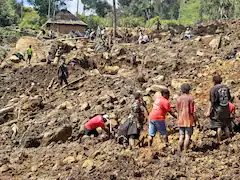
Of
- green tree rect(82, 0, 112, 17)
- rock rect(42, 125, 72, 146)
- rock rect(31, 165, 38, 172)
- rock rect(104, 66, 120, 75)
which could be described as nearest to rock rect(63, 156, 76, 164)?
rock rect(31, 165, 38, 172)

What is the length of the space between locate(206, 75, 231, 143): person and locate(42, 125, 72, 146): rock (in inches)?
158

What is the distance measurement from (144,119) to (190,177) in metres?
2.31

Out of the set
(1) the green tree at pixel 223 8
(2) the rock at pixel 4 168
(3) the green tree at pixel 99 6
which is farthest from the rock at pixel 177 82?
(3) the green tree at pixel 99 6

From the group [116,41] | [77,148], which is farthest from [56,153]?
[116,41]

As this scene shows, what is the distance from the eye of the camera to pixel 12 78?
16.1 meters

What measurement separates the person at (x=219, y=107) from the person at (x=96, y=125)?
→ 2612 mm

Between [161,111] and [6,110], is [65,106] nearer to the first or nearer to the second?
[6,110]

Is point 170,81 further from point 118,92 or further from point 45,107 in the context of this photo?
point 45,107

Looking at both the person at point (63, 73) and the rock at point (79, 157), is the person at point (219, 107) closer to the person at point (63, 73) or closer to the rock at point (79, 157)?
the rock at point (79, 157)

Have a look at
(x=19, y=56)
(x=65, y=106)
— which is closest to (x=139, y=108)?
(x=65, y=106)

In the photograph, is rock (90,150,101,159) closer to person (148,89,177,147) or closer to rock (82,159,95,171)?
rock (82,159,95,171)

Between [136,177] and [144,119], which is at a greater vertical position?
[144,119]

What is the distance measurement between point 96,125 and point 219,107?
3.03m

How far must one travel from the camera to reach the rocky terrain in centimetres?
557
